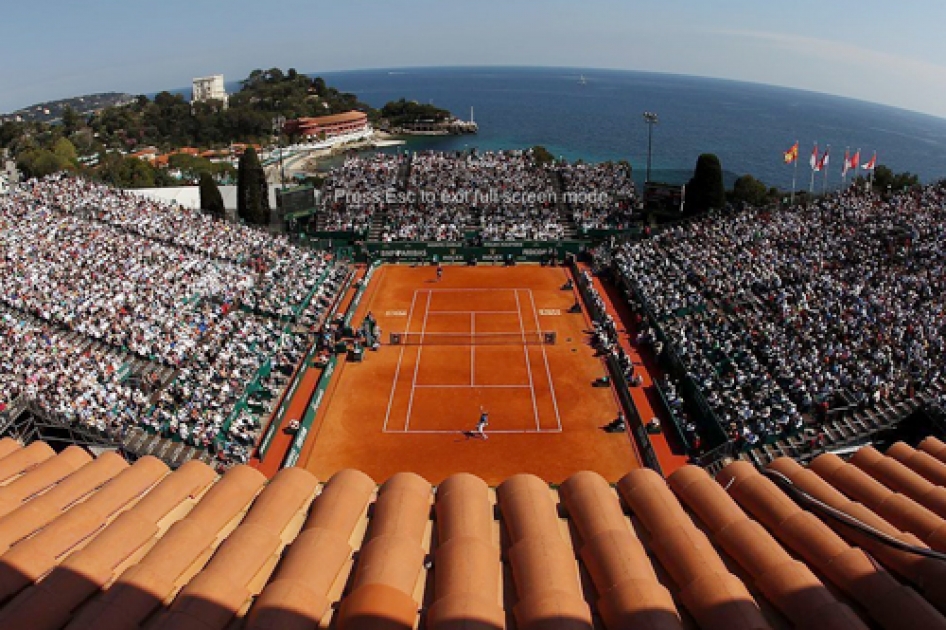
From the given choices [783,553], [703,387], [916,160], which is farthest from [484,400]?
[916,160]

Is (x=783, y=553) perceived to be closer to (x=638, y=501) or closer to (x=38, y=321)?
(x=638, y=501)

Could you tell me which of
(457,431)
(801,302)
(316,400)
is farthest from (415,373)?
(801,302)

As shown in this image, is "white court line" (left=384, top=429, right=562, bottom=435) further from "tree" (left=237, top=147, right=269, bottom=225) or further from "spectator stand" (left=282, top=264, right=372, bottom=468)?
"tree" (left=237, top=147, right=269, bottom=225)

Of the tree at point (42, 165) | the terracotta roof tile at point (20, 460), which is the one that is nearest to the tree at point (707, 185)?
the terracotta roof tile at point (20, 460)

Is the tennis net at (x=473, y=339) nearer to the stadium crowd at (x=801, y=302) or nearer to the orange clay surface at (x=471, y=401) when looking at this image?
the orange clay surface at (x=471, y=401)

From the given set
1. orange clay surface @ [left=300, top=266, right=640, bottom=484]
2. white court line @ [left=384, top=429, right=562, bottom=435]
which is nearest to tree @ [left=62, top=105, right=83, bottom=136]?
orange clay surface @ [left=300, top=266, right=640, bottom=484]

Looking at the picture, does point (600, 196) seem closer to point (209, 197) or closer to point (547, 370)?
point (547, 370)
